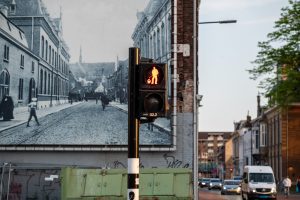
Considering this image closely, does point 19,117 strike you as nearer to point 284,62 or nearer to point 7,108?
point 7,108

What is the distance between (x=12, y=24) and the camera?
30438 mm

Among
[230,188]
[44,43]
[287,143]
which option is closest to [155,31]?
[44,43]

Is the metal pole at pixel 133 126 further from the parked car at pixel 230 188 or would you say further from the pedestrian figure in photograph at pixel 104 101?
the parked car at pixel 230 188

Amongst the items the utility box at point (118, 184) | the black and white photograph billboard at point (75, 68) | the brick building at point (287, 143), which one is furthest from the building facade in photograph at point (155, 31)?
the brick building at point (287, 143)

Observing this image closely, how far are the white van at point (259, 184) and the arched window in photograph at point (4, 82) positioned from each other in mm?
16046

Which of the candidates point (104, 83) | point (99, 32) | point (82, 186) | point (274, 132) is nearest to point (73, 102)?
point (104, 83)

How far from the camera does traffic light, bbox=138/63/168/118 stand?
27.7ft

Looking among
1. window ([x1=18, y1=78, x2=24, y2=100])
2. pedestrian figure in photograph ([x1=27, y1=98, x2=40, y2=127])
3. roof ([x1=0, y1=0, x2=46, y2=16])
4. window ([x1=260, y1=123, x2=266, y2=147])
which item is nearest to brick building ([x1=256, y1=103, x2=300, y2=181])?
window ([x1=260, y1=123, x2=266, y2=147])

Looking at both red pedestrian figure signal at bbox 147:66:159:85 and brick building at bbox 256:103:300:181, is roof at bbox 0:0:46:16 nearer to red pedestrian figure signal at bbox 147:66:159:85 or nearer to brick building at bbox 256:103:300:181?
red pedestrian figure signal at bbox 147:66:159:85

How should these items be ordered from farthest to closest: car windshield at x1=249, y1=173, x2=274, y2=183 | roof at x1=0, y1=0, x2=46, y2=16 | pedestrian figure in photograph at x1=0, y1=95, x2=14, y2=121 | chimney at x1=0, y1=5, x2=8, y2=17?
1. car windshield at x1=249, y1=173, x2=274, y2=183
2. roof at x1=0, y1=0, x2=46, y2=16
3. chimney at x1=0, y1=5, x2=8, y2=17
4. pedestrian figure in photograph at x1=0, y1=95, x2=14, y2=121

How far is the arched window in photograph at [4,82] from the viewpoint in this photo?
29781 millimetres

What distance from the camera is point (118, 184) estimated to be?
2034cm

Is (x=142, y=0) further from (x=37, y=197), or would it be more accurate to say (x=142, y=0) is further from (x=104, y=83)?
(x=37, y=197)

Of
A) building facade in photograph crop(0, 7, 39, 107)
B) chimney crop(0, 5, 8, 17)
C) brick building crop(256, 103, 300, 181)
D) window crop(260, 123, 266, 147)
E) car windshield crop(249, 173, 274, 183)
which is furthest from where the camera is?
window crop(260, 123, 266, 147)
